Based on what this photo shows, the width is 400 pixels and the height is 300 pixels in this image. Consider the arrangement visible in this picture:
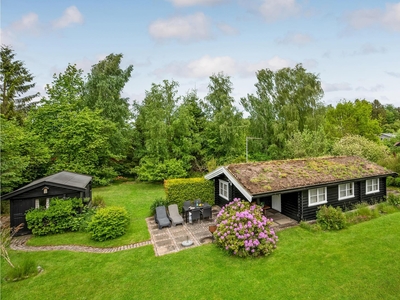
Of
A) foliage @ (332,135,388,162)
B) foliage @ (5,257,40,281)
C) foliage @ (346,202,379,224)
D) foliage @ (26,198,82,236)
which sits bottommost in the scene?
foliage @ (5,257,40,281)

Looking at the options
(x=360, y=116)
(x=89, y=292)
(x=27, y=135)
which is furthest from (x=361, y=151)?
(x=27, y=135)

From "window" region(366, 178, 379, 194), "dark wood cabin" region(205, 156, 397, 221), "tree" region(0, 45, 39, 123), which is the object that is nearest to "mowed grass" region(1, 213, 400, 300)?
"dark wood cabin" region(205, 156, 397, 221)

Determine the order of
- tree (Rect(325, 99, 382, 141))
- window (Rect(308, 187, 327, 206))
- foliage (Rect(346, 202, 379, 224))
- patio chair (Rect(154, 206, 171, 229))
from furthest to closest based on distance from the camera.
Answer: tree (Rect(325, 99, 382, 141)) → window (Rect(308, 187, 327, 206)) → patio chair (Rect(154, 206, 171, 229)) → foliage (Rect(346, 202, 379, 224))

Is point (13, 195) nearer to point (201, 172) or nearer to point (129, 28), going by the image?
point (129, 28)

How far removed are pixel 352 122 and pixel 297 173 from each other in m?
28.1

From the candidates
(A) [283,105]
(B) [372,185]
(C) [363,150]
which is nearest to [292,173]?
(B) [372,185]

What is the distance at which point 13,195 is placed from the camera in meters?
10.3

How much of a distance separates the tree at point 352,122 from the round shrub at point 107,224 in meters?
31.7

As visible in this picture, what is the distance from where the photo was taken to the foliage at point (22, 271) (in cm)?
727

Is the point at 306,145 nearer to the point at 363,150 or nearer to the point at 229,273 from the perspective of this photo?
the point at 363,150

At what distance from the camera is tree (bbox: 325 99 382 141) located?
3247 centimetres

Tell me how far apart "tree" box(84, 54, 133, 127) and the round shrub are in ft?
55.2

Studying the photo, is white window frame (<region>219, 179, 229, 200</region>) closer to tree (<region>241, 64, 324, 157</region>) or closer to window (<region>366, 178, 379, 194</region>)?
window (<region>366, 178, 379, 194</region>)

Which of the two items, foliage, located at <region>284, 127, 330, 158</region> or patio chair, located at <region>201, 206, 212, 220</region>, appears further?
foliage, located at <region>284, 127, 330, 158</region>
